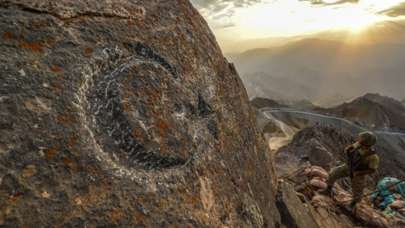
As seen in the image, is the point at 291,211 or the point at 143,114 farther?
the point at 291,211

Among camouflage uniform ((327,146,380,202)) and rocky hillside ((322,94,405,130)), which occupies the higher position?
camouflage uniform ((327,146,380,202))

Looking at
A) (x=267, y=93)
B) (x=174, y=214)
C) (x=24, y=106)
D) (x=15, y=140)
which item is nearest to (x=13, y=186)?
(x=15, y=140)

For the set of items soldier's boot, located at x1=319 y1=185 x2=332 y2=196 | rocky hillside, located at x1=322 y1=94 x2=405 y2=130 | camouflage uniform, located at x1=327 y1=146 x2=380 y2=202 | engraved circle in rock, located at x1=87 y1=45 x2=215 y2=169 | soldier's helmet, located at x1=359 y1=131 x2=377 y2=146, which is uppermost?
engraved circle in rock, located at x1=87 y1=45 x2=215 y2=169

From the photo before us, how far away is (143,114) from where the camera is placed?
415 centimetres

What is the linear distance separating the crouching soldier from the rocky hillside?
46618 mm

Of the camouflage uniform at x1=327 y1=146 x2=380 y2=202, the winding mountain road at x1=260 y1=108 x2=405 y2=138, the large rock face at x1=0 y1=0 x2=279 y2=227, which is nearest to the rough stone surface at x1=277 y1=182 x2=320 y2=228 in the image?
the large rock face at x1=0 y1=0 x2=279 y2=227

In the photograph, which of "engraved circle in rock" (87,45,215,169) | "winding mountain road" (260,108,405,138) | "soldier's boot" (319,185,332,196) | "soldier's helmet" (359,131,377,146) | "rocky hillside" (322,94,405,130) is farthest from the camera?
"rocky hillside" (322,94,405,130)

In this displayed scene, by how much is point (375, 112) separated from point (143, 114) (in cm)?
5967

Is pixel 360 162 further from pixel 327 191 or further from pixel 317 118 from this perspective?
pixel 317 118

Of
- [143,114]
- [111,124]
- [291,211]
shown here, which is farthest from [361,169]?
[111,124]

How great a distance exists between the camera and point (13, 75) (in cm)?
344

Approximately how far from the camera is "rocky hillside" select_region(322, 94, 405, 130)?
54516 millimetres

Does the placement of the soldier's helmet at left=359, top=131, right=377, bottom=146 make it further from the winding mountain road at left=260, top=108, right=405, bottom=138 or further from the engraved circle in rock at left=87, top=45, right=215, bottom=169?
the winding mountain road at left=260, top=108, right=405, bottom=138

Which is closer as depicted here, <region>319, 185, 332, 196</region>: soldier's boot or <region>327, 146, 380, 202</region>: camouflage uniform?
<region>327, 146, 380, 202</region>: camouflage uniform
